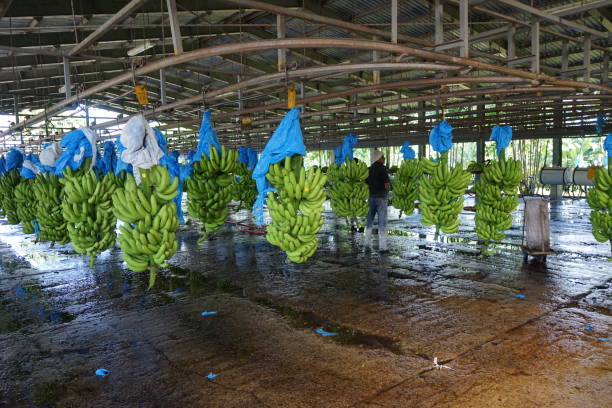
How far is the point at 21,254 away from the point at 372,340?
8765 mm

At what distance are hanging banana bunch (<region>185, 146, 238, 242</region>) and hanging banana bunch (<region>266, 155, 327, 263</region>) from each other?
36.6 inches

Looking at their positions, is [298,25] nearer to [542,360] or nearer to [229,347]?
[229,347]

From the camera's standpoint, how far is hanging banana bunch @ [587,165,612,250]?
723cm

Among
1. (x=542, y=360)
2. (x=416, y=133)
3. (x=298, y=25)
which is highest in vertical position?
(x=298, y=25)

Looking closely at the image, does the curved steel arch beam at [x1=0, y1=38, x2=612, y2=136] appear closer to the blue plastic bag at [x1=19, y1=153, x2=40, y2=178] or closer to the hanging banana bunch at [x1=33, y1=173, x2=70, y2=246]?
the hanging banana bunch at [x1=33, y1=173, x2=70, y2=246]

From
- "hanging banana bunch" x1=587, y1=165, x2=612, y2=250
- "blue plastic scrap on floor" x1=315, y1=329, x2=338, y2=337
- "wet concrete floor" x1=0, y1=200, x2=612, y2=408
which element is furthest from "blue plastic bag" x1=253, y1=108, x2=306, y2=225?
"hanging banana bunch" x1=587, y1=165, x2=612, y2=250

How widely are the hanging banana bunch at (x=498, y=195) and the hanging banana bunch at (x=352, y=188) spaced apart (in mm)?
2553

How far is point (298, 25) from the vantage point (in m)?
7.93

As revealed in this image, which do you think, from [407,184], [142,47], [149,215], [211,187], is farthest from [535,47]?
[142,47]

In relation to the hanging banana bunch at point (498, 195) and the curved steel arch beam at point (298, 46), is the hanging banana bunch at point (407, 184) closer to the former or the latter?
the hanging banana bunch at point (498, 195)

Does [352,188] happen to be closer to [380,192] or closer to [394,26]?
[380,192]

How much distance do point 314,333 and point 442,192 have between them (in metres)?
3.75

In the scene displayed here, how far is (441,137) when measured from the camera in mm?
6594

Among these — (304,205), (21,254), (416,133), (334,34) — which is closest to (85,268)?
(21,254)
